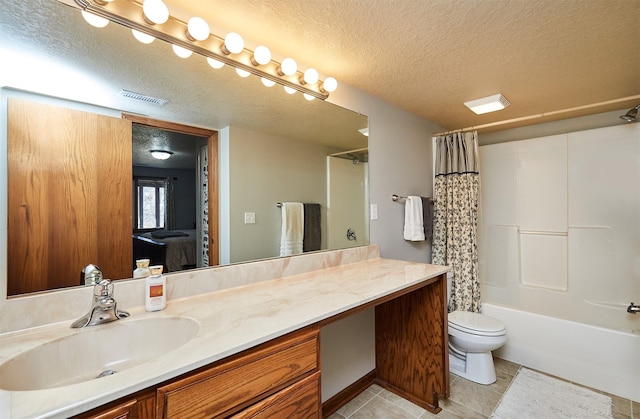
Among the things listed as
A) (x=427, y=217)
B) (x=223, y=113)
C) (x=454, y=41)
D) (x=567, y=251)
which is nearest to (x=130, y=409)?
(x=223, y=113)

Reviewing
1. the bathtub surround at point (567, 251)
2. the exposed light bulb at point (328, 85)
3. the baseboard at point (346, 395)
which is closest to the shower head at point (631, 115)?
the bathtub surround at point (567, 251)

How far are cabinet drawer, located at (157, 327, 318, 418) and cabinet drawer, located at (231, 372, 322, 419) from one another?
0.07 ft

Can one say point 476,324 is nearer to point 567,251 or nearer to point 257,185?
point 567,251

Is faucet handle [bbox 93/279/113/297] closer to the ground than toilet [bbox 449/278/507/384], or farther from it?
farther from it

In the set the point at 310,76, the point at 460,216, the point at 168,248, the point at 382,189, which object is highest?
the point at 310,76

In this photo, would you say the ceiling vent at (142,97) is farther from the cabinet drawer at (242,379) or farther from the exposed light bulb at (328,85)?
the cabinet drawer at (242,379)

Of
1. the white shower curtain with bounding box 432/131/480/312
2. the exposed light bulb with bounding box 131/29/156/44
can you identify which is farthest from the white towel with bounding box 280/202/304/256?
the white shower curtain with bounding box 432/131/480/312

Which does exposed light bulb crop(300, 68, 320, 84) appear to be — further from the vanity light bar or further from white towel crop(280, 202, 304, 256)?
white towel crop(280, 202, 304, 256)

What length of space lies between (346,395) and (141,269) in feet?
4.89

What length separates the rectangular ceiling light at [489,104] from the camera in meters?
2.09

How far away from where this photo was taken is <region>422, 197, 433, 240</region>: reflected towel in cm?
242

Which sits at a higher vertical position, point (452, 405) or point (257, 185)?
point (257, 185)

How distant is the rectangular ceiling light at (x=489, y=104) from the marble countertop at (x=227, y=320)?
4.32 feet

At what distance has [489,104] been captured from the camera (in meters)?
2.15
